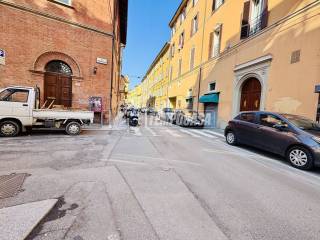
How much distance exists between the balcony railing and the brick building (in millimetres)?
8660

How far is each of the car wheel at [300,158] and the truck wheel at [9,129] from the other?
9631 millimetres

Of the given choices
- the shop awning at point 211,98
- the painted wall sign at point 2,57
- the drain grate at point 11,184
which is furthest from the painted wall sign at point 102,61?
the drain grate at point 11,184

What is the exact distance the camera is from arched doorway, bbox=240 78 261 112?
11.6 m

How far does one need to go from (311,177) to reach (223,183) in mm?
2522

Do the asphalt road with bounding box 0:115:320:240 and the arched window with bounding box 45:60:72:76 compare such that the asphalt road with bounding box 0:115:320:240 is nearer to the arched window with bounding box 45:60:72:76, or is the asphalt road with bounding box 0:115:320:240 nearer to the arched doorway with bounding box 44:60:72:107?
the arched doorway with bounding box 44:60:72:107

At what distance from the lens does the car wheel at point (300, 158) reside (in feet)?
16.7

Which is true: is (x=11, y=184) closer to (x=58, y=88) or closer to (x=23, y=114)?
(x=23, y=114)

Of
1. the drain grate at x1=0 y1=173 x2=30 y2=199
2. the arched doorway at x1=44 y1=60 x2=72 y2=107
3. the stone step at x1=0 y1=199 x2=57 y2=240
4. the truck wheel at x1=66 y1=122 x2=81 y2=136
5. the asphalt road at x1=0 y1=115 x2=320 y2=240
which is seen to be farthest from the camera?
the arched doorway at x1=44 y1=60 x2=72 y2=107

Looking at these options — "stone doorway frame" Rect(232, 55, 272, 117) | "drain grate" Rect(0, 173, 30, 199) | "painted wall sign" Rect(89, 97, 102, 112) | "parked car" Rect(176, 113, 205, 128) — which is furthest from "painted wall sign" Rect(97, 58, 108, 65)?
"drain grate" Rect(0, 173, 30, 199)

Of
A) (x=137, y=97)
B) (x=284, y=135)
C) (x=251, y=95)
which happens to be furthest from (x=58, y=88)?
(x=137, y=97)

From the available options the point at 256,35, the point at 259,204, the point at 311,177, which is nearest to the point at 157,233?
the point at 259,204

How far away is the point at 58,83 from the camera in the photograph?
11.3 metres

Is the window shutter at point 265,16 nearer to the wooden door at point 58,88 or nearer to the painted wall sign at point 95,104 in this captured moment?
the painted wall sign at point 95,104

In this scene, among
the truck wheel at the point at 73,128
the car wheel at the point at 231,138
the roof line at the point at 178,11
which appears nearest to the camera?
the car wheel at the point at 231,138
